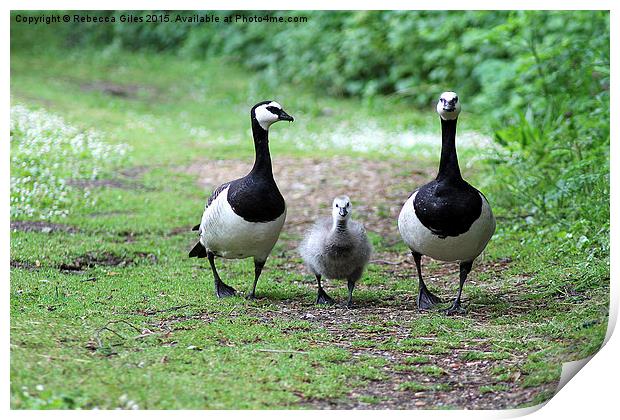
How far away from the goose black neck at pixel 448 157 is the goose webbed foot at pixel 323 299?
1.35 m

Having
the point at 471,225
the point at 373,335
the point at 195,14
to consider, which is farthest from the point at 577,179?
the point at 195,14

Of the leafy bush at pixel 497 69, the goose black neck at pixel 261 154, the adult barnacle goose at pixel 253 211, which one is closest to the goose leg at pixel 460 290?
the adult barnacle goose at pixel 253 211

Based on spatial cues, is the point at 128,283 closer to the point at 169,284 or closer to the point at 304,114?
the point at 169,284

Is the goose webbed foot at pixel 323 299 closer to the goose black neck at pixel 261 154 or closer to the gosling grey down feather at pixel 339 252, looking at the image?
the gosling grey down feather at pixel 339 252

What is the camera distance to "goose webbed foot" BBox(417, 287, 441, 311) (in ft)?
21.6

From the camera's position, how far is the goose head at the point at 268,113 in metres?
6.53

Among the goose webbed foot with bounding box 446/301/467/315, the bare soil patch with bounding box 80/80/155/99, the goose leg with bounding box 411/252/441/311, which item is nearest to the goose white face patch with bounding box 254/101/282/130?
the goose leg with bounding box 411/252/441/311

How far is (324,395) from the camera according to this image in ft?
16.1

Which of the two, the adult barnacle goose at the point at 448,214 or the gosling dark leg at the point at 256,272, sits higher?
the adult barnacle goose at the point at 448,214

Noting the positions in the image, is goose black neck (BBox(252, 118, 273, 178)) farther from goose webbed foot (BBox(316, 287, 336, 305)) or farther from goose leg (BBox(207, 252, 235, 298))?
goose webbed foot (BBox(316, 287, 336, 305))

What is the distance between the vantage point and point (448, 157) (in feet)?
20.6

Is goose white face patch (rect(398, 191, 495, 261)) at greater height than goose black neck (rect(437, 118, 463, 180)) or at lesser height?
lesser

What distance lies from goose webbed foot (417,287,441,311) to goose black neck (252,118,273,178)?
1.56m

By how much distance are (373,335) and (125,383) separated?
1.94 meters
